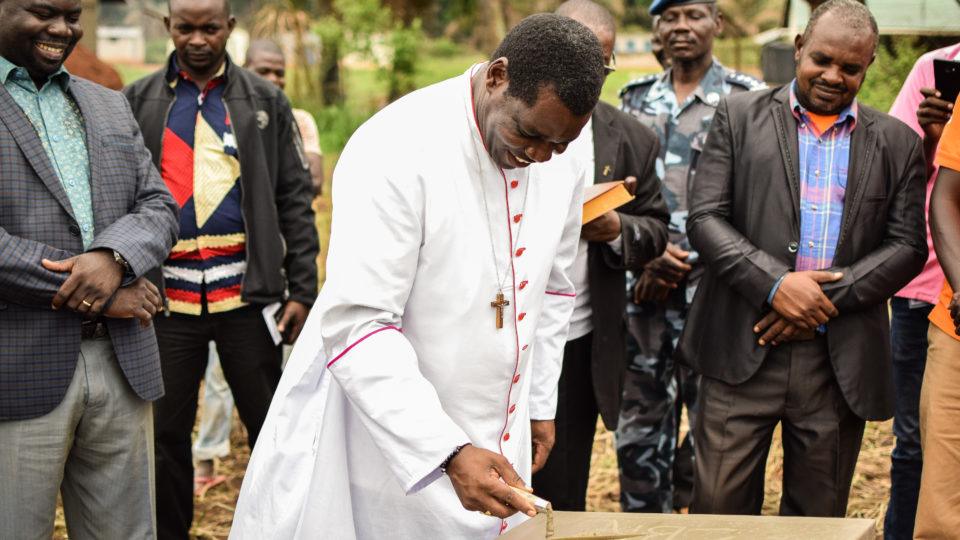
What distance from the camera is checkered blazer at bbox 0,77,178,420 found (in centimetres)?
325

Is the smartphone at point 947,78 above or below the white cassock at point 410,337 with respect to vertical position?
above

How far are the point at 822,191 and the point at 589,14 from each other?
4.28 feet

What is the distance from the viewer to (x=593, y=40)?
2.66 metres

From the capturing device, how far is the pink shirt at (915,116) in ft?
14.7

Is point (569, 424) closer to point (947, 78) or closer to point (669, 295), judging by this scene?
point (669, 295)

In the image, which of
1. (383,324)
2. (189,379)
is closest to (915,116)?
(383,324)

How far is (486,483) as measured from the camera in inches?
102

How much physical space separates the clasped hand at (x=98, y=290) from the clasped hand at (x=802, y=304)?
2.13 metres

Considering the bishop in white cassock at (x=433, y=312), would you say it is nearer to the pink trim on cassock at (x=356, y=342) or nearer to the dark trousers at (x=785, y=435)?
the pink trim on cassock at (x=356, y=342)

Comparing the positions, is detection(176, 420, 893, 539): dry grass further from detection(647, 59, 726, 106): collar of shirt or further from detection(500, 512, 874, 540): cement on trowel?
detection(500, 512, 874, 540): cement on trowel

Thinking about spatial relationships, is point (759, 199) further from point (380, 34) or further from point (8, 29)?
point (380, 34)

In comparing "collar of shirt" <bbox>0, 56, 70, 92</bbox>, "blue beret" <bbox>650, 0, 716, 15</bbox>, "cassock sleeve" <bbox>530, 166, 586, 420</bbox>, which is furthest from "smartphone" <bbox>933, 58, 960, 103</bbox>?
"collar of shirt" <bbox>0, 56, 70, 92</bbox>

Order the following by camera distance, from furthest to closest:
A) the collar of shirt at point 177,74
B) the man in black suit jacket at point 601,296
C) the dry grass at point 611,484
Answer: the dry grass at point 611,484, the collar of shirt at point 177,74, the man in black suit jacket at point 601,296

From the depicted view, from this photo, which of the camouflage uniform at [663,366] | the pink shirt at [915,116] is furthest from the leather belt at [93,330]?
the pink shirt at [915,116]
